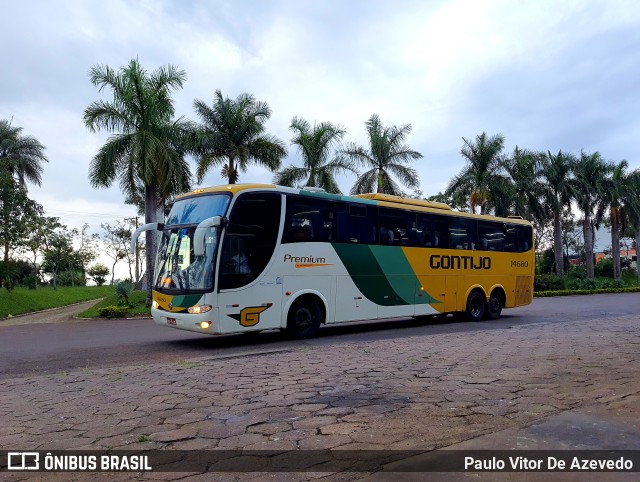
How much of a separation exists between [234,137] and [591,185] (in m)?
29.2

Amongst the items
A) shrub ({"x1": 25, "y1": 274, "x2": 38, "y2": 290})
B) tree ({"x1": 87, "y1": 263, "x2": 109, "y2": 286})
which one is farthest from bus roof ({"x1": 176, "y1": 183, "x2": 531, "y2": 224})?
tree ({"x1": 87, "y1": 263, "x2": 109, "y2": 286})

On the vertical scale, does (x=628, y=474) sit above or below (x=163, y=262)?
below

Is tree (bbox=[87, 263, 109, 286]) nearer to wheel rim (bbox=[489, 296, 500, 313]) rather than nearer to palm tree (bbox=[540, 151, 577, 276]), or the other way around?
palm tree (bbox=[540, 151, 577, 276])

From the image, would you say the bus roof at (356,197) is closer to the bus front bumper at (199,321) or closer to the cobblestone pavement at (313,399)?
the bus front bumper at (199,321)

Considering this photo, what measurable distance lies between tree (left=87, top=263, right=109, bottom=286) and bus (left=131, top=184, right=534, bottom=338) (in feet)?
185

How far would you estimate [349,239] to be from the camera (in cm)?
1342

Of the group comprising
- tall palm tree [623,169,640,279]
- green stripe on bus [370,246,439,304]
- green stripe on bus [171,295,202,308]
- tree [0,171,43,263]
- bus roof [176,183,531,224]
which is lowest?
green stripe on bus [171,295,202,308]

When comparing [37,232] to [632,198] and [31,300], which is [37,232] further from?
[632,198]

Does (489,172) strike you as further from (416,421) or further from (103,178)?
(416,421)

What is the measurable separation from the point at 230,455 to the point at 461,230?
1343cm

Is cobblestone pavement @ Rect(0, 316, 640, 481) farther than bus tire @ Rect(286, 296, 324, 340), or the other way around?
bus tire @ Rect(286, 296, 324, 340)

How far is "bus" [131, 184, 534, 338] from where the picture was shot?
434 inches

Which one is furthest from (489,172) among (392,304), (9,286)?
(9,286)

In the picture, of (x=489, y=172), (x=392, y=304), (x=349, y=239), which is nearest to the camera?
(x=349, y=239)
